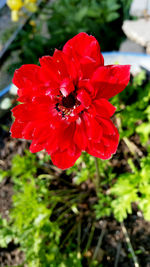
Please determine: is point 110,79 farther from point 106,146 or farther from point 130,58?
point 130,58

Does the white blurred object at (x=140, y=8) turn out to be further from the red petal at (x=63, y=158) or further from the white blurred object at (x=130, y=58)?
the red petal at (x=63, y=158)

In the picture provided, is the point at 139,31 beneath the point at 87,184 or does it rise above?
above

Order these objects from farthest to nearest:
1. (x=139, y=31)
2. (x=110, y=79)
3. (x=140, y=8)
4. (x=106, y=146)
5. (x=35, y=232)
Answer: (x=140, y=8), (x=139, y=31), (x=35, y=232), (x=106, y=146), (x=110, y=79)

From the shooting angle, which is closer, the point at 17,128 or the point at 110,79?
the point at 110,79

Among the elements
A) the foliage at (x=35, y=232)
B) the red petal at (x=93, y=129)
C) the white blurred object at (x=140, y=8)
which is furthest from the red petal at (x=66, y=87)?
the white blurred object at (x=140, y=8)

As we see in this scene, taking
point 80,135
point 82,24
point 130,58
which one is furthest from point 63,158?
point 82,24

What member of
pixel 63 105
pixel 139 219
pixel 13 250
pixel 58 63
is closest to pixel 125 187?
pixel 139 219

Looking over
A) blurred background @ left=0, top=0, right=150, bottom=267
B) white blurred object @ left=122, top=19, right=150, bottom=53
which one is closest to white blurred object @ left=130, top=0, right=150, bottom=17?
blurred background @ left=0, top=0, right=150, bottom=267

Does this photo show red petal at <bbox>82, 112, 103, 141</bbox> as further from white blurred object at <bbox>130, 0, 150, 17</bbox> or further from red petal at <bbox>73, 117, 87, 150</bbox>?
white blurred object at <bbox>130, 0, 150, 17</bbox>
